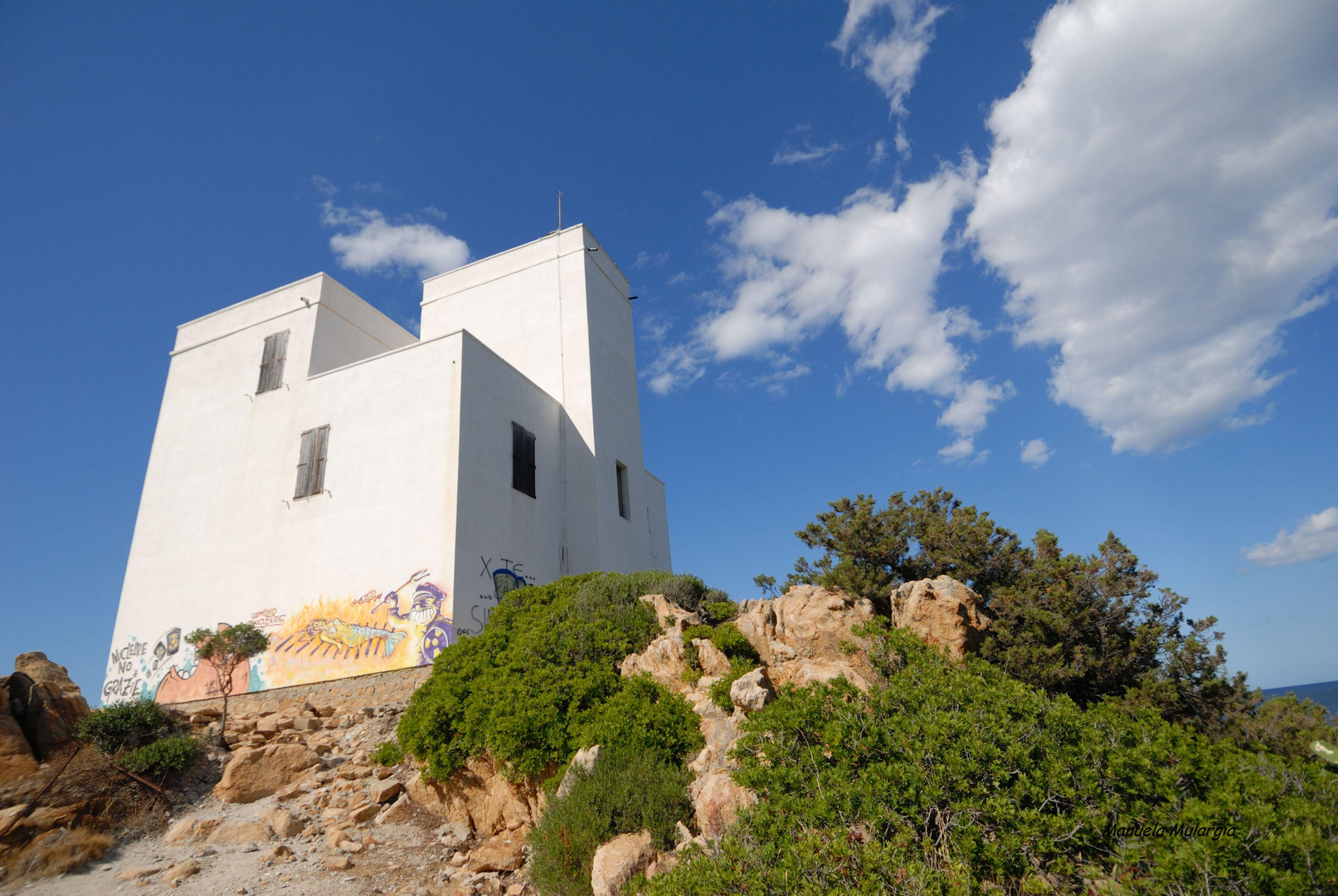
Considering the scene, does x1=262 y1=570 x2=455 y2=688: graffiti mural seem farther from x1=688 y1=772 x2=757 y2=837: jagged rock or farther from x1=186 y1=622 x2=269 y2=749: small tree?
x1=688 y1=772 x2=757 y2=837: jagged rock

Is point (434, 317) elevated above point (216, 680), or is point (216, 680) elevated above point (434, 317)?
point (434, 317)

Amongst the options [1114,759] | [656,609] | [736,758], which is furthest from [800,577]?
[1114,759]

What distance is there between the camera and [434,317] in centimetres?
2034

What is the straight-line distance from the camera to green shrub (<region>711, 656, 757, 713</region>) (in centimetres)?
786

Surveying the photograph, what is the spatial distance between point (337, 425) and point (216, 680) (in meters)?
6.24

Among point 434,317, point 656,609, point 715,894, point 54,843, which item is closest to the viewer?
point 715,894

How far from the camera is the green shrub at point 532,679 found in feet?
26.9

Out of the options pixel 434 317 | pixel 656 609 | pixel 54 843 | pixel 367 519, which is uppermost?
pixel 434 317

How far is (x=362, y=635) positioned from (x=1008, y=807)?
12116mm

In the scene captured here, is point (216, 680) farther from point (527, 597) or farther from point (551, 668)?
point (551, 668)

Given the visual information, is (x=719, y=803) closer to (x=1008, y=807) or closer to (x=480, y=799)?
(x=1008, y=807)

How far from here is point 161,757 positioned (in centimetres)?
→ 952

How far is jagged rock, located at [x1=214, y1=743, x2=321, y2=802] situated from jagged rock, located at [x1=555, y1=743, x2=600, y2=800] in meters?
5.26

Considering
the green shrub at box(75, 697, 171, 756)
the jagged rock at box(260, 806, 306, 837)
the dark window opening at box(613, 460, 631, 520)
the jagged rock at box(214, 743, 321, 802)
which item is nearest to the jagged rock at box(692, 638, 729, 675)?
the jagged rock at box(260, 806, 306, 837)
